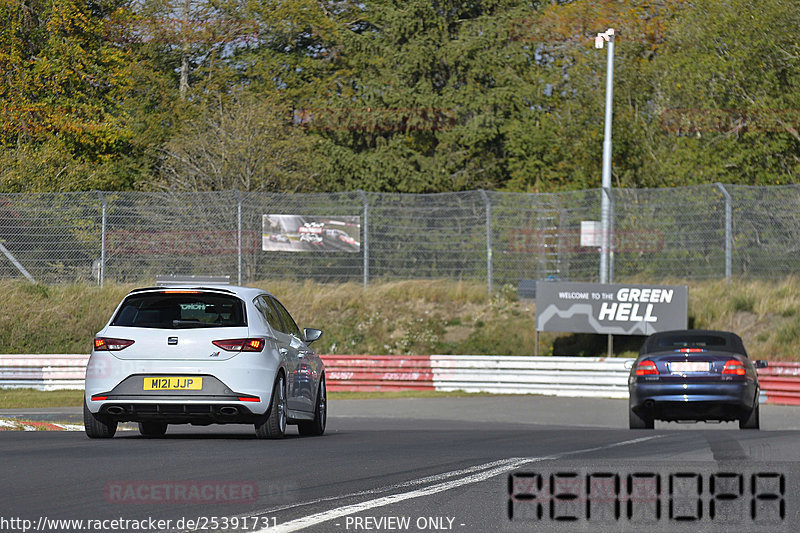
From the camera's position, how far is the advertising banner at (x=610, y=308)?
26.5 metres

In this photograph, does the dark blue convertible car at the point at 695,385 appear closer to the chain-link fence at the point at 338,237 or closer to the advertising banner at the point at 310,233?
the chain-link fence at the point at 338,237

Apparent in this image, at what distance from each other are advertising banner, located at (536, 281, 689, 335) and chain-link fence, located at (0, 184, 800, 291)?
1.99m

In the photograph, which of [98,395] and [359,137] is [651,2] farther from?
[98,395]

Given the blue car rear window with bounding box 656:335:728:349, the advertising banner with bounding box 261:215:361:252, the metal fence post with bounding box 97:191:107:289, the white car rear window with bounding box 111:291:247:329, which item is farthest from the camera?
the advertising banner with bounding box 261:215:361:252

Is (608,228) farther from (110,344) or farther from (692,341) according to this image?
(110,344)

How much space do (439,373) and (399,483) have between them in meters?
17.4

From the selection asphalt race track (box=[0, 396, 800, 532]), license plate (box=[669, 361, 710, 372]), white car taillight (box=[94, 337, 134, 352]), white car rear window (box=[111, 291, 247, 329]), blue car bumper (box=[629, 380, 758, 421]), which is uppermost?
white car rear window (box=[111, 291, 247, 329])

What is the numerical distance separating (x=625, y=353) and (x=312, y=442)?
56.8ft

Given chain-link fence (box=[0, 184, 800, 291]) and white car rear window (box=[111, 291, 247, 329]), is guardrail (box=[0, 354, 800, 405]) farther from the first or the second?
white car rear window (box=[111, 291, 247, 329])

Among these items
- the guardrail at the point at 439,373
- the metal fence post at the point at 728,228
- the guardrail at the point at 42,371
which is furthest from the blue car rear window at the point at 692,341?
the guardrail at the point at 42,371

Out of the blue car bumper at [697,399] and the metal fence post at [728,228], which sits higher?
the metal fence post at [728,228]

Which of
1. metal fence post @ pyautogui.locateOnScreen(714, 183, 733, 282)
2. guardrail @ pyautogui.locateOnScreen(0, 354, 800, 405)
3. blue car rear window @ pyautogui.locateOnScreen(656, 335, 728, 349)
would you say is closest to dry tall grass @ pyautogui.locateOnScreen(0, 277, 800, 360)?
metal fence post @ pyautogui.locateOnScreen(714, 183, 733, 282)

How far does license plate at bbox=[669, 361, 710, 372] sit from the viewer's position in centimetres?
1663

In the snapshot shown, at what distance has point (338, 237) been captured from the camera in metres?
30.0
